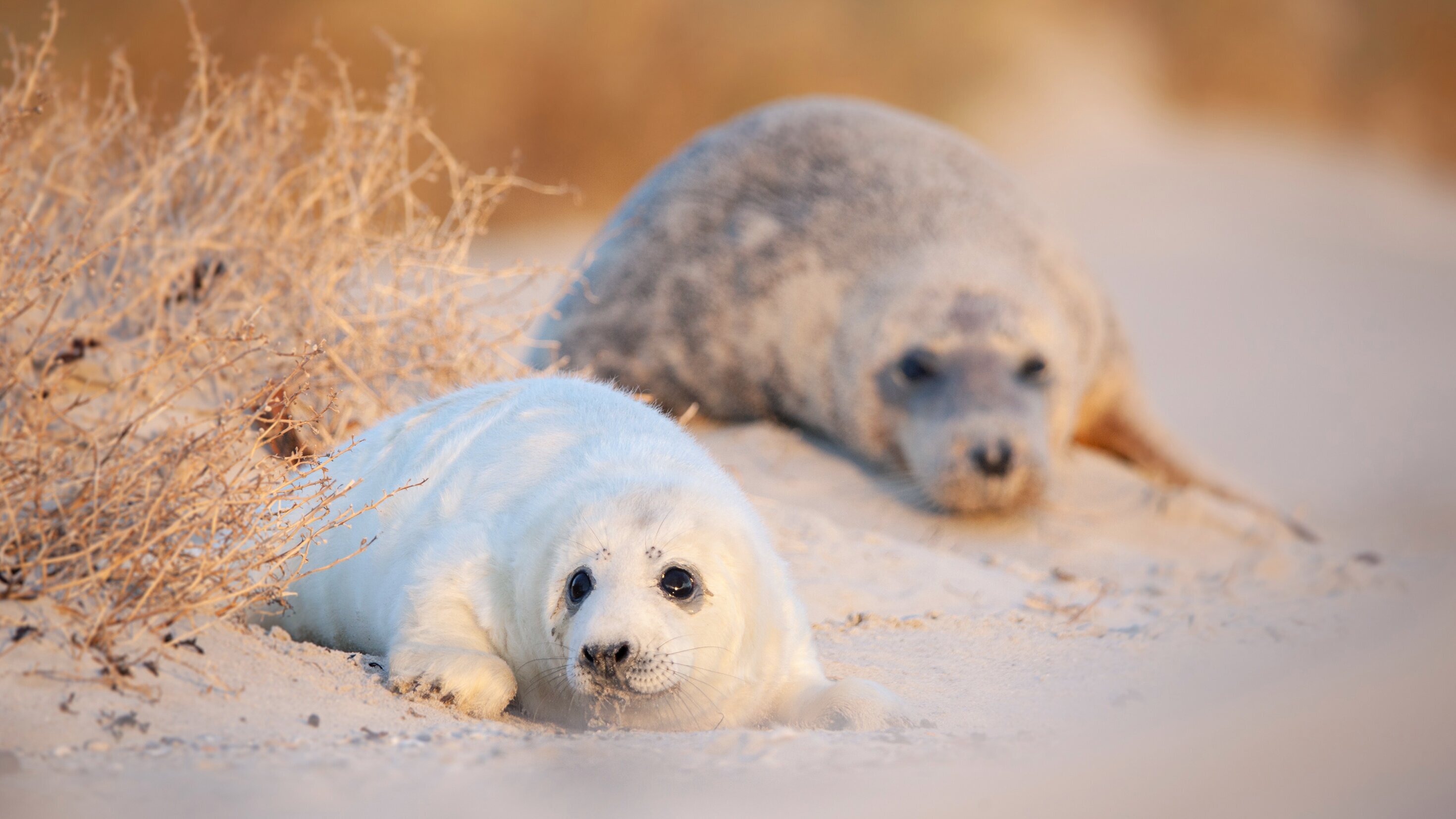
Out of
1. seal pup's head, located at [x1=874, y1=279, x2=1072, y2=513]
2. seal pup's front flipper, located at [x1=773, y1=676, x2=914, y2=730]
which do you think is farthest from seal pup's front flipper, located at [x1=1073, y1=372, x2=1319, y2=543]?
seal pup's front flipper, located at [x1=773, y1=676, x2=914, y2=730]

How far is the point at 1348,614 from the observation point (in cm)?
381

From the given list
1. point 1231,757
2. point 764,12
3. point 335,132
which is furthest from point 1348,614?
point 764,12

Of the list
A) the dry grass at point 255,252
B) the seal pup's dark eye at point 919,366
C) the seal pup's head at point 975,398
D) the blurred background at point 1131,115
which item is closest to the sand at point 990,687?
the seal pup's head at point 975,398

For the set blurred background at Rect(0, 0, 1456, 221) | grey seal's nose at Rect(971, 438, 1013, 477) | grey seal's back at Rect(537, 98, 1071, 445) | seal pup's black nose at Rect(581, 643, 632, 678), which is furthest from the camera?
blurred background at Rect(0, 0, 1456, 221)

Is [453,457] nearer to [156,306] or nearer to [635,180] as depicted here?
[156,306]

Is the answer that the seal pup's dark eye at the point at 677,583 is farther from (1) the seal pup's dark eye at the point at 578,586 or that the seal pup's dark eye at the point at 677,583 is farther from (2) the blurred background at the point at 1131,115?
(2) the blurred background at the point at 1131,115

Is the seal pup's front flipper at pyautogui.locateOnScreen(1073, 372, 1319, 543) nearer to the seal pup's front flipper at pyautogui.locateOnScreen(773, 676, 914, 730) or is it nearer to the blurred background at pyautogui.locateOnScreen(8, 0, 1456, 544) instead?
the blurred background at pyautogui.locateOnScreen(8, 0, 1456, 544)

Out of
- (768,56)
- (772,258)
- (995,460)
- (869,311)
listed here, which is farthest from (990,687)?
(768,56)

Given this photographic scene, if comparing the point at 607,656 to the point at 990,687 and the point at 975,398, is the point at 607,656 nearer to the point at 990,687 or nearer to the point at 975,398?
the point at 990,687

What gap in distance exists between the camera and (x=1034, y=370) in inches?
228

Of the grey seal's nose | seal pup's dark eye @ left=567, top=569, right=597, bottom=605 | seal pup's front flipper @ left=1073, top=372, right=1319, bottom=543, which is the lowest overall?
seal pup's dark eye @ left=567, top=569, right=597, bottom=605

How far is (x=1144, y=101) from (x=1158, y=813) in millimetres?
17958

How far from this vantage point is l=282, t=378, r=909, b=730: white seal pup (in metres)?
2.67

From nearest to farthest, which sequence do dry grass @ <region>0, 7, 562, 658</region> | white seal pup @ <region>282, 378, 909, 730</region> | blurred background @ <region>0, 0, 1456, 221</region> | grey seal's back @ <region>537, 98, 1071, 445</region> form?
white seal pup @ <region>282, 378, 909, 730</region> < dry grass @ <region>0, 7, 562, 658</region> < grey seal's back @ <region>537, 98, 1071, 445</region> < blurred background @ <region>0, 0, 1456, 221</region>
